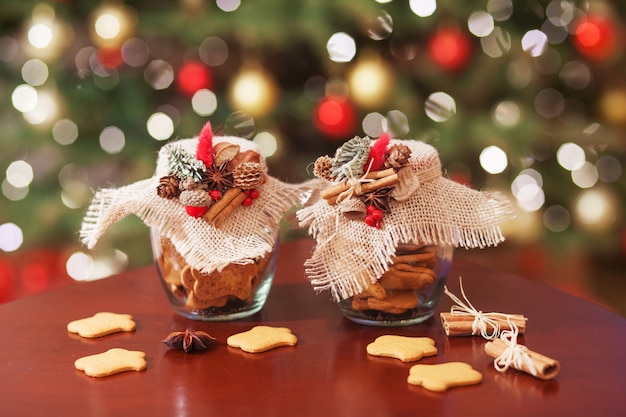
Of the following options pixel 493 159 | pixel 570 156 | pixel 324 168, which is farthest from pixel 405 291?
pixel 570 156

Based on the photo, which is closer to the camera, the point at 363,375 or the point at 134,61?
the point at 363,375

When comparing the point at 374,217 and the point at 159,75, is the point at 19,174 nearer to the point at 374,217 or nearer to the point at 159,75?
the point at 159,75

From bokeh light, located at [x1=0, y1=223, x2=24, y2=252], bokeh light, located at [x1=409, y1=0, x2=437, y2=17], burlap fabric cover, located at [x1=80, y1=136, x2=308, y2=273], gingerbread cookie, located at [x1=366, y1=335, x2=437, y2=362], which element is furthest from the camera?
bokeh light, located at [x1=0, y1=223, x2=24, y2=252]

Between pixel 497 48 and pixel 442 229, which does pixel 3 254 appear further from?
pixel 442 229

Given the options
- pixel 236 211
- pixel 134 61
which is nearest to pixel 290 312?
pixel 236 211

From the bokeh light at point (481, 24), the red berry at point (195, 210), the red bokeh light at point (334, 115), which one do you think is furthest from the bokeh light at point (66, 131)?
the red berry at point (195, 210)

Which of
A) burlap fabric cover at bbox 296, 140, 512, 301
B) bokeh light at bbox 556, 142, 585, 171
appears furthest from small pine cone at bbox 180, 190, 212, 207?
bokeh light at bbox 556, 142, 585, 171

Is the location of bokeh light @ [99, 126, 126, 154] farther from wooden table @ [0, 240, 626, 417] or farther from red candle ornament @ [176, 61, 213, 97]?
wooden table @ [0, 240, 626, 417]

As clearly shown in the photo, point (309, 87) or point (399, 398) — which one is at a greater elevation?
point (309, 87)
